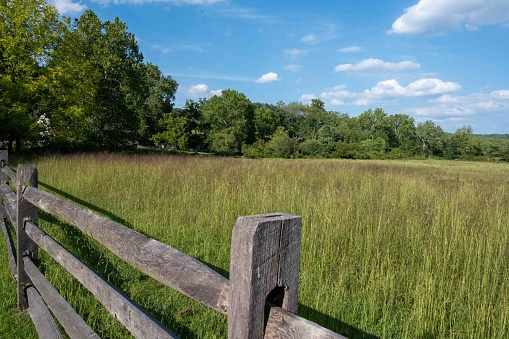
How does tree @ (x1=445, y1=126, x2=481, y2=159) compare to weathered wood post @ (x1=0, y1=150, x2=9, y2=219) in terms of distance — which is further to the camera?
tree @ (x1=445, y1=126, x2=481, y2=159)

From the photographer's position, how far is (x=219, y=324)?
3098 mm

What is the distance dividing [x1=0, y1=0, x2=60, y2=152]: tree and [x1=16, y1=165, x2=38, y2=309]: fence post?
16.4 m

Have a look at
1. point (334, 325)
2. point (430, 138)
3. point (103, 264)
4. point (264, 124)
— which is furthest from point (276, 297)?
point (430, 138)

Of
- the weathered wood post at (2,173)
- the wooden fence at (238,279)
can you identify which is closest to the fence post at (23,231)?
the wooden fence at (238,279)

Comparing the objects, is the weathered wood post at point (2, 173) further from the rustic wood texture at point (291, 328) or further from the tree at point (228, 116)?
the tree at point (228, 116)

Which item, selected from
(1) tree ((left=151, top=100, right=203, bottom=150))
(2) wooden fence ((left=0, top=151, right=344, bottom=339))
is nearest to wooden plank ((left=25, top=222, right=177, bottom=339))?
(2) wooden fence ((left=0, top=151, right=344, bottom=339))

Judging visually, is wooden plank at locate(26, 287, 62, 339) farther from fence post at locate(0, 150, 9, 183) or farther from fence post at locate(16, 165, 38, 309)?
fence post at locate(0, 150, 9, 183)

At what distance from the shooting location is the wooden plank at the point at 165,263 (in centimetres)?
122

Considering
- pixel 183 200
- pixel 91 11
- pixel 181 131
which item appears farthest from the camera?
pixel 181 131

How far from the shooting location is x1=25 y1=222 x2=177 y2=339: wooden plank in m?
1.50

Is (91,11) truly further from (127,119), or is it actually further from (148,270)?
(148,270)

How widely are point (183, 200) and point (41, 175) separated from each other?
22.3 ft

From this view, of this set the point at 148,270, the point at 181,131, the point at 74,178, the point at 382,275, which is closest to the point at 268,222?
the point at 148,270

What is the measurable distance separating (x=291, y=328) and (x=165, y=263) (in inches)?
27.5
